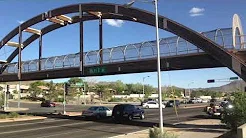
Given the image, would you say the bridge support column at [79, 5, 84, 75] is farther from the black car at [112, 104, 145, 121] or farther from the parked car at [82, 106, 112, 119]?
the black car at [112, 104, 145, 121]

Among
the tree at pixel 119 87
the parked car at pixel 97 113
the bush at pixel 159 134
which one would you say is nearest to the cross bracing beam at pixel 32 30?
the parked car at pixel 97 113

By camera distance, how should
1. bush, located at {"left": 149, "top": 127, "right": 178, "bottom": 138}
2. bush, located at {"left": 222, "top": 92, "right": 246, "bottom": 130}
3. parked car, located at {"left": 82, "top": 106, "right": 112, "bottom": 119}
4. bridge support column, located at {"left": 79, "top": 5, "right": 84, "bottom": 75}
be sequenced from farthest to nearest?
parked car, located at {"left": 82, "top": 106, "right": 112, "bottom": 119} → bridge support column, located at {"left": 79, "top": 5, "right": 84, "bottom": 75} → bush, located at {"left": 222, "top": 92, "right": 246, "bottom": 130} → bush, located at {"left": 149, "top": 127, "right": 178, "bottom": 138}

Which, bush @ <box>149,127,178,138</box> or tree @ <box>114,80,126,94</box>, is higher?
tree @ <box>114,80,126,94</box>

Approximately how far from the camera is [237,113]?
19984 mm

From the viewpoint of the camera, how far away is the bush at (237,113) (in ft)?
64.9

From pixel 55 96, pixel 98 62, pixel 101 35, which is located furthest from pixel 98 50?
pixel 55 96

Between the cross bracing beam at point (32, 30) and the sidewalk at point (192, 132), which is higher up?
the cross bracing beam at point (32, 30)

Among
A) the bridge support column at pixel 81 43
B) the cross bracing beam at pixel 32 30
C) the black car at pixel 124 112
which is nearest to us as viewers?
the black car at pixel 124 112

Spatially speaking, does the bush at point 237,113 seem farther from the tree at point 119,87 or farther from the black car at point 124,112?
the tree at point 119,87

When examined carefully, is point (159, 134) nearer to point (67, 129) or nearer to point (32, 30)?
point (67, 129)

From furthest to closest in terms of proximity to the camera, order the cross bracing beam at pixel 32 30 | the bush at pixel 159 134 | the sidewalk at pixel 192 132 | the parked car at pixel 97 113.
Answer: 1. the cross bracing beam at pixel 32 30
2. the parked car at pixel 97 113
3. the sidewalk at pixel 192 132
4. the bush at pixel 159 134

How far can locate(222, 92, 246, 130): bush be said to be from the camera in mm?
19794

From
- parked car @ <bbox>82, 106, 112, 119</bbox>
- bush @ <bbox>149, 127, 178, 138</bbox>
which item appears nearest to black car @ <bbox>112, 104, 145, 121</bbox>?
parked car @ <bbox>82, 106, 112, 119</bbox>

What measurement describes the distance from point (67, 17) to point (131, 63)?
64.9 feet
